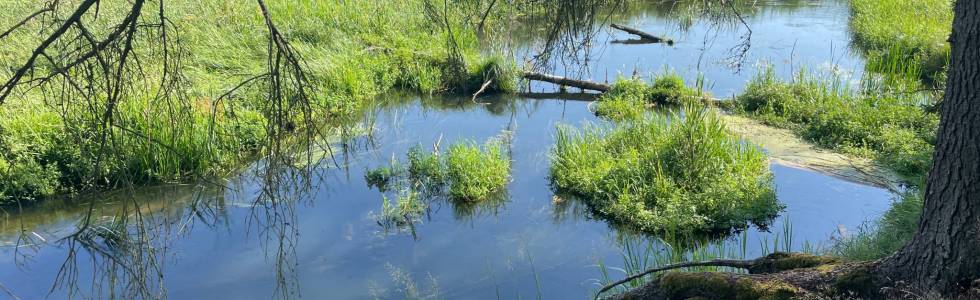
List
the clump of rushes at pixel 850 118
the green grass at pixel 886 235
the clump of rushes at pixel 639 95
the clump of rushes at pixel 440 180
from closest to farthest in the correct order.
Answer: the green grass at pixel 886 235
the clump of rushes at pixel 440 180
the clump of rushes at pixel 850 118
the clump of rushes at pixel 639 95

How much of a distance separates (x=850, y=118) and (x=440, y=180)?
13.9ft

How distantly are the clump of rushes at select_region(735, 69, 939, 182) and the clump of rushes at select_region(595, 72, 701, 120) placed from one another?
707 mm

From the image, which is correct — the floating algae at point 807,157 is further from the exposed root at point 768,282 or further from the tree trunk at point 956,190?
the tree trunk at point 956,190

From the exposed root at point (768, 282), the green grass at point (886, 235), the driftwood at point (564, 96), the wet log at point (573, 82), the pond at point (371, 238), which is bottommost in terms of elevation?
the pond at point (371, 238)

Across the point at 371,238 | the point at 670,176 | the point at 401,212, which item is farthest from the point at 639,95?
the point at 371,238

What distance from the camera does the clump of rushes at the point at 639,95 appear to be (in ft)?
32.0

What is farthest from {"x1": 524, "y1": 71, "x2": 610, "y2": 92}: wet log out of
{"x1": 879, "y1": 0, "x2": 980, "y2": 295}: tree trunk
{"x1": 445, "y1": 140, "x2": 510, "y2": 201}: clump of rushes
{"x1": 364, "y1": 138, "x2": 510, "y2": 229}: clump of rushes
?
{"x1": 879, "y1": 0, "x2": 980, "y2": 295}: tree trunk

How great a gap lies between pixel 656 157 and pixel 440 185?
195 cm

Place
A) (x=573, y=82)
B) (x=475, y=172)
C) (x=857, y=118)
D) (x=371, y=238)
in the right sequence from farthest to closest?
(x=573, y=82), (x=857, y=118), (x=475, y=172), (x=371, y=238)

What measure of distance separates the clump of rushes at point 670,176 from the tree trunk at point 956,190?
335 centimetres

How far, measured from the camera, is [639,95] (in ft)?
33.0

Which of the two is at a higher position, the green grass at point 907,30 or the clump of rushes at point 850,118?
the green grass at point 907,30

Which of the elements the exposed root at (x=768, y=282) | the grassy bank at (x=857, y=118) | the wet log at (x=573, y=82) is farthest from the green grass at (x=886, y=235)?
the wet log at (x=573, y=82)

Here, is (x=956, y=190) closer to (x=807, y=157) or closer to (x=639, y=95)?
(x=807, y=157)
